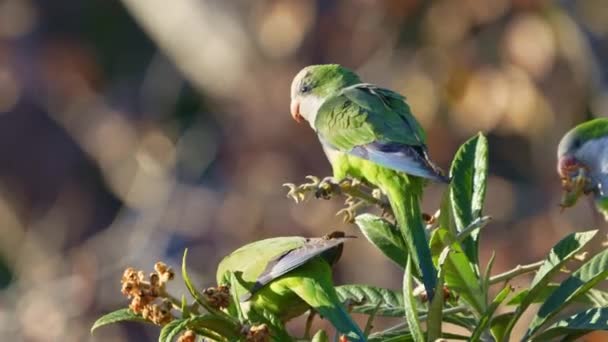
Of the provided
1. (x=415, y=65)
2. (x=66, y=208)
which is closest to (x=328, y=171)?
(x=415, y=65)

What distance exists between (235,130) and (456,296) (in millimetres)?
8223

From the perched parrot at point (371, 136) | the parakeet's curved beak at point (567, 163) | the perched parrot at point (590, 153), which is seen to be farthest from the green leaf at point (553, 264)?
the parakeet's curved beak at point (567, 163)

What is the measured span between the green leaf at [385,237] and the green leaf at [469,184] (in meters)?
0.12

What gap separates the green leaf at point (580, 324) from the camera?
214cm

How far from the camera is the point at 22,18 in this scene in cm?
1296

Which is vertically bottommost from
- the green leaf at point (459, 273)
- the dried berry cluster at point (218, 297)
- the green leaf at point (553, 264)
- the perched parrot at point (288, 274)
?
the green leaf at point (553, 264)

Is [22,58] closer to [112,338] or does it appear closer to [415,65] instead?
[112,338]

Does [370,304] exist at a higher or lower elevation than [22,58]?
lower

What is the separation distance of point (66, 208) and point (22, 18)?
2.40 metres

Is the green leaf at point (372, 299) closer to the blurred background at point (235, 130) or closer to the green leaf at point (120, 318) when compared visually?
the green leaf at point (120, 318)

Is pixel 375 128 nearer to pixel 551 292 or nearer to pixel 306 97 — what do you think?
pixel 306 97

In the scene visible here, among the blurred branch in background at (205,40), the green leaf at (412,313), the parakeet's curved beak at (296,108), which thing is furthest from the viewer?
the blurred branch in background at (205,40)

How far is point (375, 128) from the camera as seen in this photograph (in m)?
3.12

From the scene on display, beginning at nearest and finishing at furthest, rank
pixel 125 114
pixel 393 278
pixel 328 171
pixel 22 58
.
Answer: pixel 393 278
pixel 328 171
pixel 125 114
pixel 22 58
